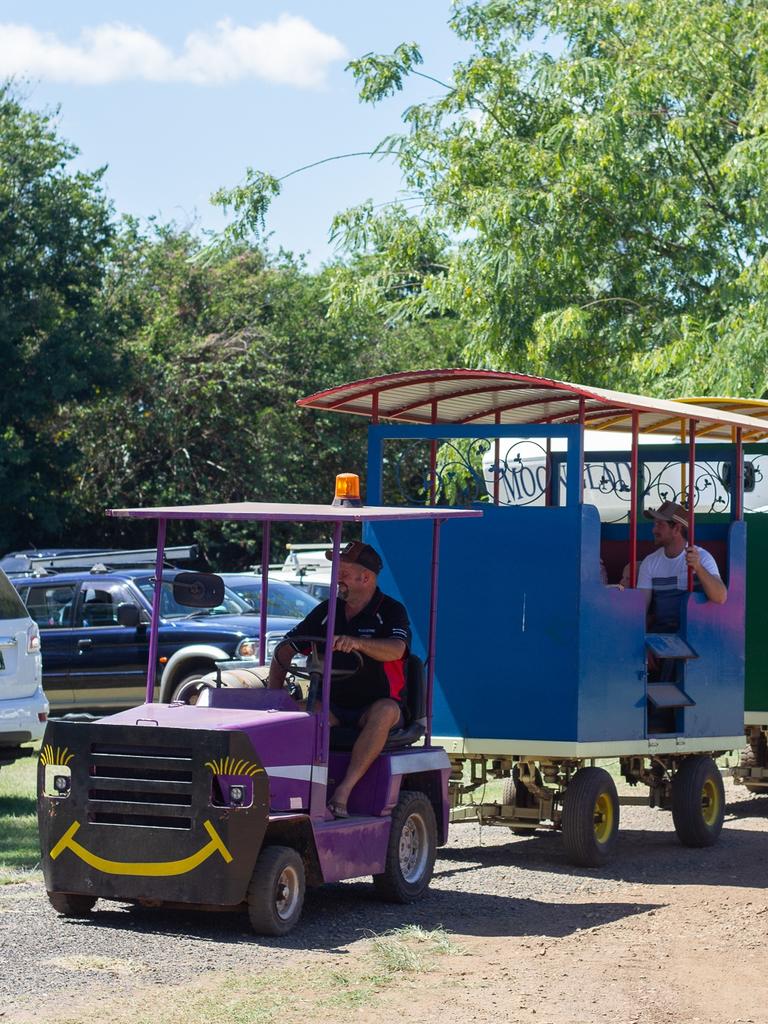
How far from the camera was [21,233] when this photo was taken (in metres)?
31.7

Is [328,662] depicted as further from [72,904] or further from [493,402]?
[493,402]

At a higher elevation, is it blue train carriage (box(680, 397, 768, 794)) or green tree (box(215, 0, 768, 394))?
green tree (box(215, 0, 768, 394))

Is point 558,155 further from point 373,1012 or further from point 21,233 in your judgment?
point 373,1012

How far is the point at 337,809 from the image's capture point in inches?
346

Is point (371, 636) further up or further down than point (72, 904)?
further up

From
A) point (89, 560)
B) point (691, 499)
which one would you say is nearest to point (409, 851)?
point (691, 499)

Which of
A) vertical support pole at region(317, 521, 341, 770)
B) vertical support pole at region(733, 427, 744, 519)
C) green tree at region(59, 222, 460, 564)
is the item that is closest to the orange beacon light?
vertical support pole at region(317, 521, 341, 770)

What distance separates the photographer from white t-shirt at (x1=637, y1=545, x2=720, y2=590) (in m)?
11.9

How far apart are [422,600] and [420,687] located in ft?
5.71

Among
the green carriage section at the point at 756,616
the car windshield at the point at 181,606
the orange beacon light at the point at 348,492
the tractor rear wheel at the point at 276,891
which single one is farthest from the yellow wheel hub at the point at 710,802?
the car windshield at the point at 181,606

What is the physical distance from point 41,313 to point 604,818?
22.5 meters

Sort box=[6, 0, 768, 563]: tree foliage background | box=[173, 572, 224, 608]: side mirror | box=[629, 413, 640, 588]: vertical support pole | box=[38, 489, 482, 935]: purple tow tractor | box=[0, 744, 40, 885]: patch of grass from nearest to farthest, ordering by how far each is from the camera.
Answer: box=[38, 489, 482, 935]: purple tow tractor < box=[173, 572, 224, 608]: side mirror < box=[0, 744, 40, 885]: patch of grass < box=[629, 413, 640, 588]: vertical support pole < box=[6, 0, 768, 563]: tree foliage background

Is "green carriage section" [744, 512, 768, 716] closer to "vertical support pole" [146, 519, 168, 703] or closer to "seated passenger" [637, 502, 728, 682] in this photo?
"seated passenger" [637, 502, 728, 682]

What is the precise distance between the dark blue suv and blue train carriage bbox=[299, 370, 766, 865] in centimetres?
555
